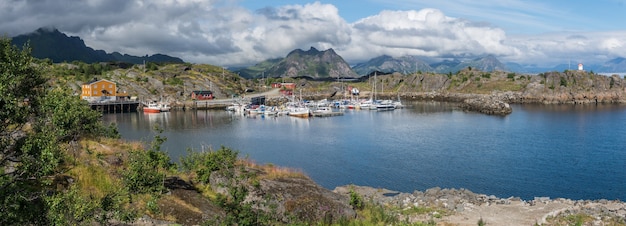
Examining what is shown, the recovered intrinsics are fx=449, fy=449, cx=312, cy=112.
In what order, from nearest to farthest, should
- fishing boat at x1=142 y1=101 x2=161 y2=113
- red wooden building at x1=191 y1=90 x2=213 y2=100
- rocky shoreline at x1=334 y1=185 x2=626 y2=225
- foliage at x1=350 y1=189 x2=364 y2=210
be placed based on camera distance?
foliage at x1=350 y1=189 x2=364 y2=210, rocky shoreline at x1=334 y1=185 x2=626 y2=225, fishing boat at x1=142 y1=101 x2=161 y2=113, red wooden building at x1=191 y1=90 x2=213 y2=100

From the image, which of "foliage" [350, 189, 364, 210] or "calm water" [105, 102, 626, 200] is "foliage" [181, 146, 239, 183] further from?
"calm water" [105, 102, 626, 200]

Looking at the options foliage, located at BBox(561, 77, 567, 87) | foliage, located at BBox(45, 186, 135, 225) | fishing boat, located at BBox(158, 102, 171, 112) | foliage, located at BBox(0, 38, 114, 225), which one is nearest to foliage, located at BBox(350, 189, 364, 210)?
foliage, located at BBox(45, 186, 135, 225)

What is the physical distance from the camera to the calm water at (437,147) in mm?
51406

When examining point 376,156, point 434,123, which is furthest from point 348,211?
point 434,123

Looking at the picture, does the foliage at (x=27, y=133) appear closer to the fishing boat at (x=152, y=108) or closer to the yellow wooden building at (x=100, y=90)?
the fishing boat at (x=152, y=108)

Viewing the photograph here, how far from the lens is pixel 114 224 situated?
17594mm

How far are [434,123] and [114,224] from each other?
102186 mm

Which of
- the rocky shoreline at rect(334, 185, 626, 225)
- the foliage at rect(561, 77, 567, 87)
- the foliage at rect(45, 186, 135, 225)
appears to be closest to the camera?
the foliage at rect(45, 186, 135, 225)

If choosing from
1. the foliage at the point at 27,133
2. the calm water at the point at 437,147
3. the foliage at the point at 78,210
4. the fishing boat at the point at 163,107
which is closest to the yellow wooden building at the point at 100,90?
the fishing boat at the point at 163,107

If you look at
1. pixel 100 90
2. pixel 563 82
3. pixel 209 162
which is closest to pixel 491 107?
pixel 563 82

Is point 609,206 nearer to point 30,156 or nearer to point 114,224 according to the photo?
point 114,224

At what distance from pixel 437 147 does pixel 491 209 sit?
143 feet

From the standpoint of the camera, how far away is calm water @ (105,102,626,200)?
51406mm

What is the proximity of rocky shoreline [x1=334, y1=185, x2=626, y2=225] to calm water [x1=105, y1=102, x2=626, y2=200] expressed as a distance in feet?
30.3
